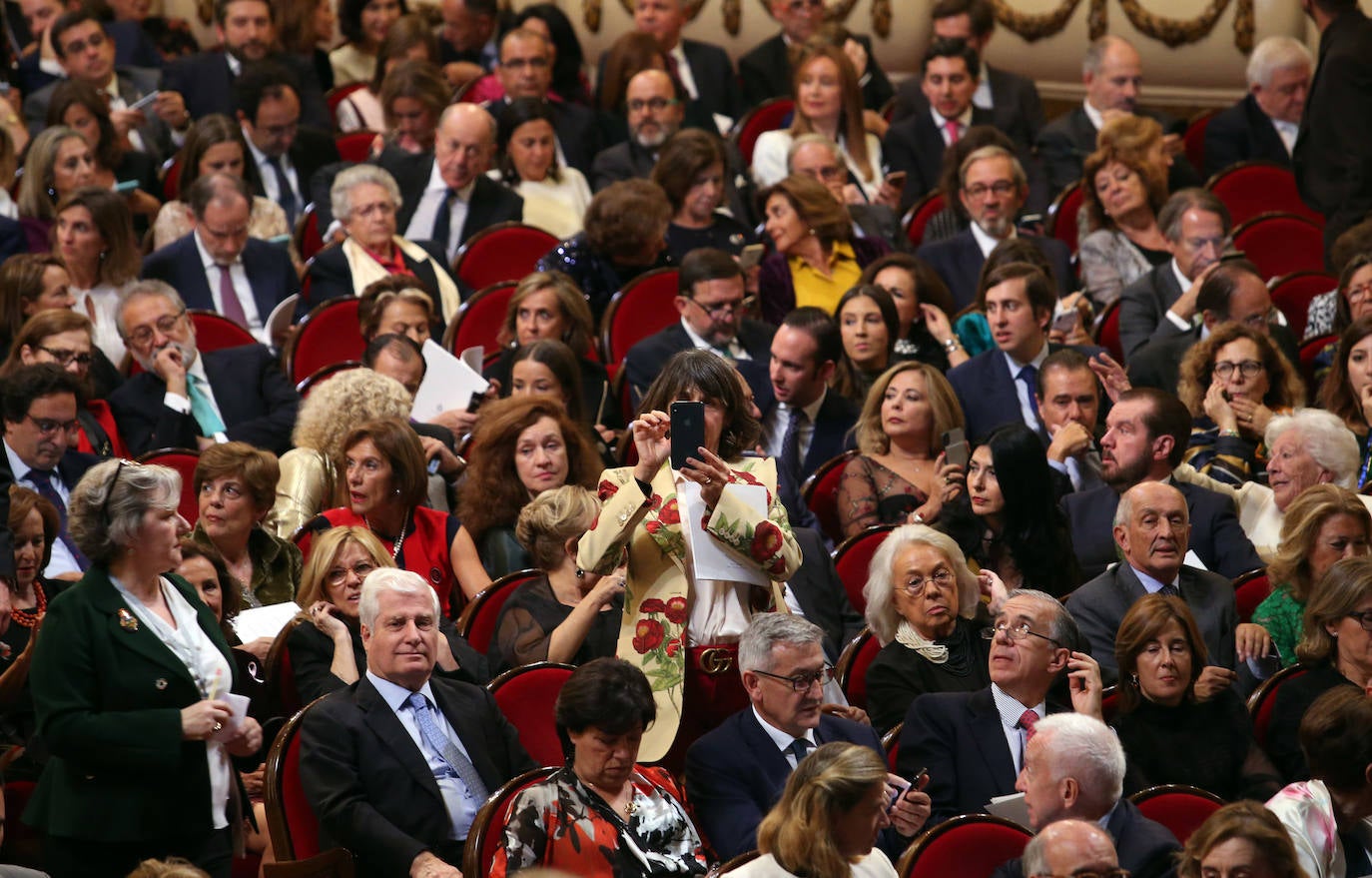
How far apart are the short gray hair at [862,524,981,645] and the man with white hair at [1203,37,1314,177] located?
3.70 metres

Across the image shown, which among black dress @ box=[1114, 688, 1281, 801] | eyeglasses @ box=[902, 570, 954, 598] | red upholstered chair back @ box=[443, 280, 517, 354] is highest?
eyeglasses @ box=[902, 570, 954, 598]

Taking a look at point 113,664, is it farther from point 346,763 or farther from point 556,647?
point 556,647

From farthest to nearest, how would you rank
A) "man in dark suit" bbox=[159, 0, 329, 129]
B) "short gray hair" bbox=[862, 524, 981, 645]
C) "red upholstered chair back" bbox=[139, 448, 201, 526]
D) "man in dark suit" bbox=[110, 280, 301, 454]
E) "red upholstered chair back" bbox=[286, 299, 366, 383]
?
"man in dark suit" bbox=[159, 0, 329, 129] → "red upholstered chair back" bbox=[286, 299, 366, 383] → "man in dark suit" bbox=[110, 280, 301, 454] → "red upholstered chair back" bbox=[139, 448, 201, 526] → "short gray hair" bbox=[862, 524, 981, 645]

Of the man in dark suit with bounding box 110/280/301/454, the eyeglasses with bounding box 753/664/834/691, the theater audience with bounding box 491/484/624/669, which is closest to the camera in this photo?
the eyeglasses with bounding box 753/664/834/691

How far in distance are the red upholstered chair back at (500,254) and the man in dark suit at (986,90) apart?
1807 mm

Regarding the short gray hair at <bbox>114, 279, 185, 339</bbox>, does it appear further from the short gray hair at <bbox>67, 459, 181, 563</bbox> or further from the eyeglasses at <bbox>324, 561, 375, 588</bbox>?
the short gray hair at <bbox>67, 459, 181, 563</bbox>

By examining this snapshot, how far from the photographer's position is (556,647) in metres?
4.09

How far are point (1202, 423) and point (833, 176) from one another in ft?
6.42

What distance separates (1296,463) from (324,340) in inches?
111

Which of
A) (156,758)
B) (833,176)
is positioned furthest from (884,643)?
(833,176)

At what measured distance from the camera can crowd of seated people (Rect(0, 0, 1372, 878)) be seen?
3434 mm

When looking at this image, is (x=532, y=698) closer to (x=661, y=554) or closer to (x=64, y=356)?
(x=661, y=554)

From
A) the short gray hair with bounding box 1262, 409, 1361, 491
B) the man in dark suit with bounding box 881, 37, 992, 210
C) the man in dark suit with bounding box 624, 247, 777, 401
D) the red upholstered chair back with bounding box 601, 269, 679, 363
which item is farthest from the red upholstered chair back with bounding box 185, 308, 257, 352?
the short gray hair with bounding box 1262, 409, 1361, 491

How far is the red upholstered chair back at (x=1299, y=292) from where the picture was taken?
20.0 feet
